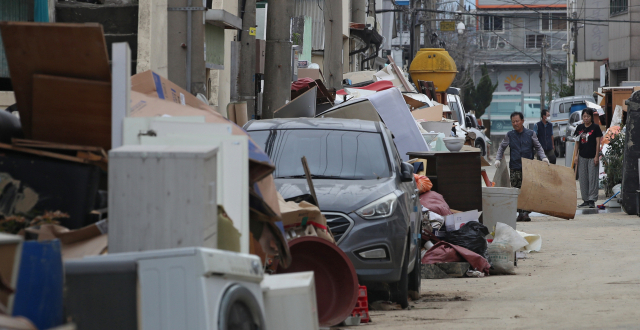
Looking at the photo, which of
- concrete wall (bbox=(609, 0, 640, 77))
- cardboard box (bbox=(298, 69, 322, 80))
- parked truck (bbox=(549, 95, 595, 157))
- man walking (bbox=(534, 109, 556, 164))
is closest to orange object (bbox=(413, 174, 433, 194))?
cardboard box (bbox=(298, 69, 322, 80))

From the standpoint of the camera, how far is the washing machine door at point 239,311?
3.26 metres

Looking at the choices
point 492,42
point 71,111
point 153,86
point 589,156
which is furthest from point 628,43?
point 71,111

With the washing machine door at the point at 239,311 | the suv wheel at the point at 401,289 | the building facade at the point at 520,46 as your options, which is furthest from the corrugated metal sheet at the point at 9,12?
the building facade at the point at 520,46

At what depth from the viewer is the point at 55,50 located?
162 inches

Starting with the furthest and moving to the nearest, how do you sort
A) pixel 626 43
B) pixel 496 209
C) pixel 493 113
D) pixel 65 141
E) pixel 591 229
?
1. pixel 493 113
2. pixel 626 43
3. pixel 591 229
4. pixel 496 209
5. pixel 65 141

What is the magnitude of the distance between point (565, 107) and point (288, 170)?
33.4 m

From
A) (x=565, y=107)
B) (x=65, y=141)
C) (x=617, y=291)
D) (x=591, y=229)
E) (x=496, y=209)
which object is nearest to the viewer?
(x=65, y=141)

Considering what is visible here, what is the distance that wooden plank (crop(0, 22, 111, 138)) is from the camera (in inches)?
159

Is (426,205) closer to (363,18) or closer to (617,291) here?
(617,291)

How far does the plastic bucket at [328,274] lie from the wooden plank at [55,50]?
2.06 m

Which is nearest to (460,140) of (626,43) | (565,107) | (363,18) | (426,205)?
(426,205)

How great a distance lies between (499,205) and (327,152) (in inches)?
158

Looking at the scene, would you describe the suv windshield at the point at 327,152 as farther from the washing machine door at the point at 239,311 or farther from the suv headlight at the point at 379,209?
the washing machine door at the point at 239,311

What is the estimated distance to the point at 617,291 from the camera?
24.0 feet
